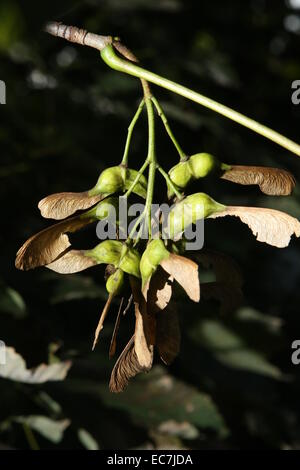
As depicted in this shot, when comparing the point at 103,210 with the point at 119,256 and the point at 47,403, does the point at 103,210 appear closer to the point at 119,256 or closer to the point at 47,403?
the point at 119,256

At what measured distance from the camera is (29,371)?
875mm

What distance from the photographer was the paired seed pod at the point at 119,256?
0.60m

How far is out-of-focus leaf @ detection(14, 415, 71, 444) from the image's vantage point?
1.06 metres

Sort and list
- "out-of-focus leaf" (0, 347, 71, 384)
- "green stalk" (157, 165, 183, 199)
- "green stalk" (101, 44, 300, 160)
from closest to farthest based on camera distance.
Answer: "green stalk" (101, 44, 300, 160), "green stalk" (157, 165, 183, 199), "out-of-focus leaf" (0, 347, 71, 384)

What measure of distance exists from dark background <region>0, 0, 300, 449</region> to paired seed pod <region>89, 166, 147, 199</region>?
0.95ft

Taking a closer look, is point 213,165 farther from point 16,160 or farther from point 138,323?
point 16,160

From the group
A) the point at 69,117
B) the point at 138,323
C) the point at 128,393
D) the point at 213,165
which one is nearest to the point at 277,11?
the point at 69,117

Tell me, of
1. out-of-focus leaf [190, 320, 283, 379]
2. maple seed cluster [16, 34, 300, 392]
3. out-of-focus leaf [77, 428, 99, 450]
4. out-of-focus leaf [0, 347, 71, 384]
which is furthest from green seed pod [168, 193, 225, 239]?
out-of-focus leaf [190, 320, 283, 379]

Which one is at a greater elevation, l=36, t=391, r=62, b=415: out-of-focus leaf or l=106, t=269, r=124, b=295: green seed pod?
l=106, t=269, r=124, b=295: green seed pod

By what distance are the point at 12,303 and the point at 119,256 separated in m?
0.40

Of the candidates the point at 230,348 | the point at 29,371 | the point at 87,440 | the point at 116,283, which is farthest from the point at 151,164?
the point at 230,348

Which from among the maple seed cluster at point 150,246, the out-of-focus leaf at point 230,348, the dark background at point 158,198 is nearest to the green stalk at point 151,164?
the maple seed cluster at point 150,246

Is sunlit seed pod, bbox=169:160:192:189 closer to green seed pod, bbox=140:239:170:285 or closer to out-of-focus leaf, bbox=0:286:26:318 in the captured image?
green seed pod, bbox=140:239:170:285

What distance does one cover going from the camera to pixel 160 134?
1.34 meters
